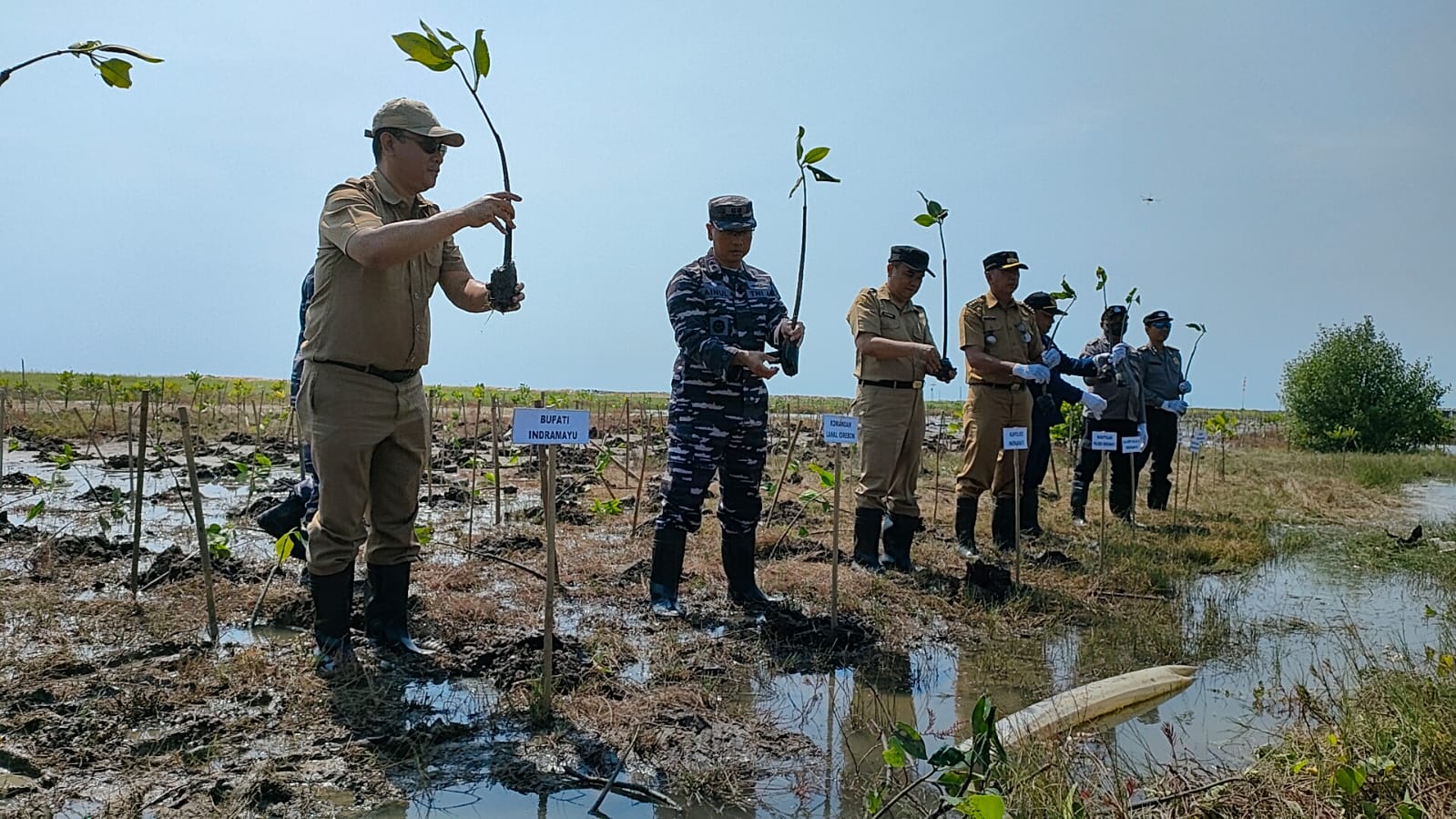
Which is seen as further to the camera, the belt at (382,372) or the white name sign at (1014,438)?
the white name sign at (1014,438)

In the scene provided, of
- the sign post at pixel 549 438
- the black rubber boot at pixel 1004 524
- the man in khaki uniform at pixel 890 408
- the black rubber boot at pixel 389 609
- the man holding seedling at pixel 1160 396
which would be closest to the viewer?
the sign post at pixel 549 438

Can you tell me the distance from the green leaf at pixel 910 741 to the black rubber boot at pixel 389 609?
2290mm

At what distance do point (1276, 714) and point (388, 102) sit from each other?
12.8ft

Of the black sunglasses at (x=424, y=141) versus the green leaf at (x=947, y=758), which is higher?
the black sunglasses at (x=424, y=141)

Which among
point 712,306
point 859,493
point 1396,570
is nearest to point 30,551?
point 712,306

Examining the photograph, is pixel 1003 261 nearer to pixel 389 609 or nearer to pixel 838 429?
pixel 838 429

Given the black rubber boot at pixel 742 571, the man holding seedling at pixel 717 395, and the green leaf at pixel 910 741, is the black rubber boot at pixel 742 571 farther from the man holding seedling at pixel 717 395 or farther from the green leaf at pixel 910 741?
the green leaf at pixel 910 741

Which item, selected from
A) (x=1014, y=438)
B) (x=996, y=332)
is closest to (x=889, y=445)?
(x=1014, y=438)

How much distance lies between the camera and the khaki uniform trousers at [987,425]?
6145mm

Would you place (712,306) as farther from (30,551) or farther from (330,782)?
(30,551)

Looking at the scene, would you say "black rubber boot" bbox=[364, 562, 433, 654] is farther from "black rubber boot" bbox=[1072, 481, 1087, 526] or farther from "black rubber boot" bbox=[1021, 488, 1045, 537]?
"black rubber boot" bbox=[1072, 481, 1087, 526]

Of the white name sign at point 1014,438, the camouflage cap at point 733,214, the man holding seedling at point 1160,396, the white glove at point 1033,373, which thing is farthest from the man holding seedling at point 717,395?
the man holding seedling at point 1160,396

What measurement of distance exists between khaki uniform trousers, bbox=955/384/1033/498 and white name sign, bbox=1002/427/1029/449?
724 millimetres

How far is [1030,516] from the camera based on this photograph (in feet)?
23.3
